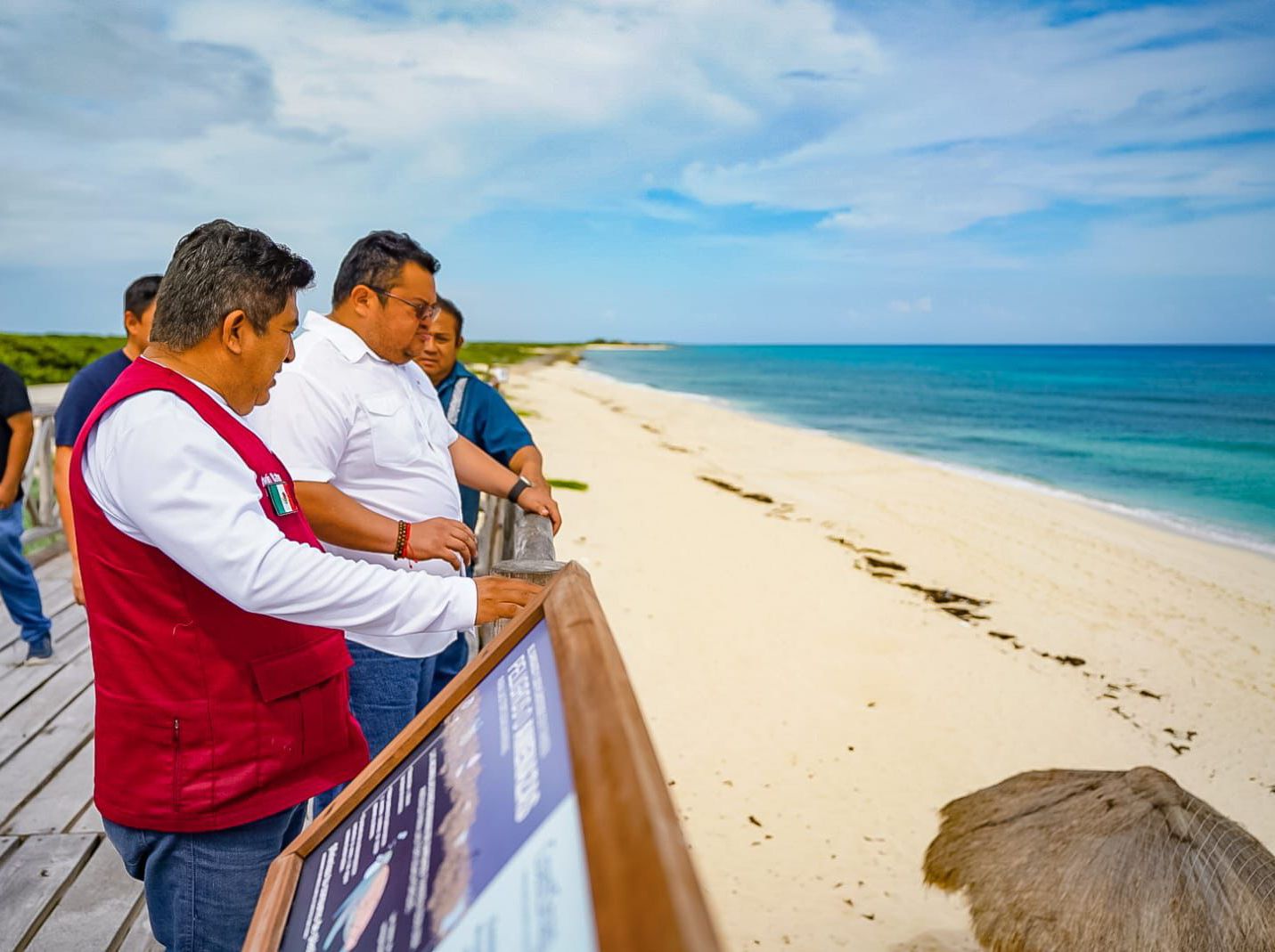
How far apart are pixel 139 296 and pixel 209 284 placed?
2508 millimetres

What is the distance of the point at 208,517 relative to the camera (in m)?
1.30

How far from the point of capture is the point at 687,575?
31.2 feet

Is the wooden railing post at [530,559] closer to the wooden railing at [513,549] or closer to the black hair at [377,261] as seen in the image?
the wooden railing at [513,549]

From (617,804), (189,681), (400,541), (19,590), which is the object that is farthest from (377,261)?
(19,590)

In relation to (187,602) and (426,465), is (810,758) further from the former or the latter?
(187,602)

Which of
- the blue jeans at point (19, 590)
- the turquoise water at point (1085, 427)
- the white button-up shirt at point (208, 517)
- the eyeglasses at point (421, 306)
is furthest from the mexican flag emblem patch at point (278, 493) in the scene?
the turquoise water at point (1085, 427)

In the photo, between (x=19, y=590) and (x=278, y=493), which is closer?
(x=278, y=493)

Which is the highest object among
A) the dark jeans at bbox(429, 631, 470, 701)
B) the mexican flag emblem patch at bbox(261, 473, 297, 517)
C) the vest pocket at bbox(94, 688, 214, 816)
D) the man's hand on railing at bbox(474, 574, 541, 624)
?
the mexican flag emblem patch at bbox(261, 473, 297, 517)

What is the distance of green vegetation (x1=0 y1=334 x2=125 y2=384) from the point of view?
23880mm

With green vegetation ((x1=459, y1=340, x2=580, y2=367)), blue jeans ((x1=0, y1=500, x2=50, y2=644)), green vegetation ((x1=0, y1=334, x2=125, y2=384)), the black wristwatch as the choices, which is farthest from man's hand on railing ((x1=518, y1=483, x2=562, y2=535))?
green vegetation ((x1=459, y1=340, x2=580, y2=367))

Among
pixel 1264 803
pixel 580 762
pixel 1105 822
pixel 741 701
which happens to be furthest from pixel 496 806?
pixel 1264 803

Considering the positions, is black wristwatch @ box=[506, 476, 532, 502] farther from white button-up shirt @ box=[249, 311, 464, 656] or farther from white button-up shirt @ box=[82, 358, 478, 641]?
white button-up shirt @ box=[82, 358, 478, 641]

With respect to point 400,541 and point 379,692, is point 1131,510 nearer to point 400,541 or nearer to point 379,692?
point 379,692

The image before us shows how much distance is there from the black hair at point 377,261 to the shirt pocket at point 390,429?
36cm
